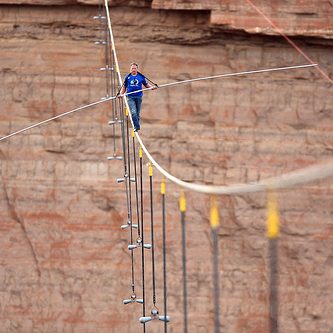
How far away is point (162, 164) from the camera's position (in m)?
11.8

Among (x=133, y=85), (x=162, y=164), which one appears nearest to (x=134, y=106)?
(x=133, y=85)

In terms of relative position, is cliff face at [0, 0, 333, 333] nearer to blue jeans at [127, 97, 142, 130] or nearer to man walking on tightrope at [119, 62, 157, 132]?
blue jeans at [127, 97, 142, 130]

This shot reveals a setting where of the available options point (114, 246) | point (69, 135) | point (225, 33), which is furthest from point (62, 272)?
point (225, 33)

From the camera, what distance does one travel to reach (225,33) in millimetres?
11758

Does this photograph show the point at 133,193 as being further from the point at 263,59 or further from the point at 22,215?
the point at 263,59

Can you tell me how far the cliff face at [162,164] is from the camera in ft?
38.7

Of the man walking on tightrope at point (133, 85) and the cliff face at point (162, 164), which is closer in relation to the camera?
the man walking on tightrope at point (133, 85)

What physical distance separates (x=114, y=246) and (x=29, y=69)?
243cm

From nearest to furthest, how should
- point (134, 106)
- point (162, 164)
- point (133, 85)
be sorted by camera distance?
point (133, 85) < point (134, 106) < point (162, 164)

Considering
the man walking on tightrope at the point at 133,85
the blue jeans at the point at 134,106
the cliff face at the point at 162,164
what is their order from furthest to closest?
1. the cliff face at the point at 162,164
2. the blue jeans at the point at 134,106
3. the man walking on tightrope at the point at 133,85

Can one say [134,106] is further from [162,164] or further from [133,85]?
[162,164]

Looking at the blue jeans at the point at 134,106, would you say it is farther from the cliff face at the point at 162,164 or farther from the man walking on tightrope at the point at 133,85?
the cliff face at the point at 162,164

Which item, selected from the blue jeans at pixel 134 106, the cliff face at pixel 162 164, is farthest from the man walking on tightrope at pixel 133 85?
the cliff face at pixel 162 164

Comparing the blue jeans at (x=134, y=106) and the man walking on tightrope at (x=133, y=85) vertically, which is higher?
the man walking on tightrope at (x=133, y=85)
